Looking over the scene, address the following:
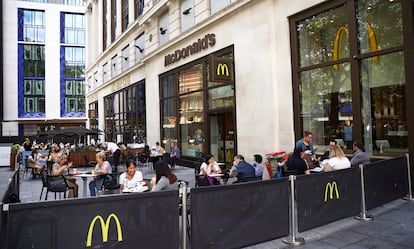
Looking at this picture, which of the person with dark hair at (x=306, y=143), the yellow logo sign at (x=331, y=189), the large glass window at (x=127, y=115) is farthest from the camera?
the large glass window at (x=127, y=115)

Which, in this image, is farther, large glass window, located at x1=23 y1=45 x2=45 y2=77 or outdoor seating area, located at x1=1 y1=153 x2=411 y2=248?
large glass window, located at x1=23 y1=45 x2=45 y2=77

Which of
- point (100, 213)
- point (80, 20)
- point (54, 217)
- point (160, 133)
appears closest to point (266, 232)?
point (100, 213)

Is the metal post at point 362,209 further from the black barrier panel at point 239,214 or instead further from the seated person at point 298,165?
the black barrier panel at point 239,214

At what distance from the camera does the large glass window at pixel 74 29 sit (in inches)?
2180

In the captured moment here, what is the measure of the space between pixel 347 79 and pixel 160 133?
1212cm

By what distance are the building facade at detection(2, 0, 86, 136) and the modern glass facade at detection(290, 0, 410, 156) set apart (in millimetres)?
51462

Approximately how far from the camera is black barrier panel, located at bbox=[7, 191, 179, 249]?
10.8 feet

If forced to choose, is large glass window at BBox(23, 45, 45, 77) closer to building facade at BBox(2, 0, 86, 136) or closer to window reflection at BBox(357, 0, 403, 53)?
building facade at BBox(2, 0, 86, 136)

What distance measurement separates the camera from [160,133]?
18.9 m

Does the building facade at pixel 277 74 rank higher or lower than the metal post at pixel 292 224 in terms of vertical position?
higher

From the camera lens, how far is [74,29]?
5581 cm

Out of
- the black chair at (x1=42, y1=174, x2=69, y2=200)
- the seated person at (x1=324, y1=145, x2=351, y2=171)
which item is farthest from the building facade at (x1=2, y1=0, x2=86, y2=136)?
the seated person at (x1=324, y1=145, x2=351, y2=171)

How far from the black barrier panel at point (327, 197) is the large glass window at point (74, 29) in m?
58.0

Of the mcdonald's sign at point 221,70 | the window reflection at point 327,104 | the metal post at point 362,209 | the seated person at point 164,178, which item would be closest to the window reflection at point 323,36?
the window reflection at point 327,104
